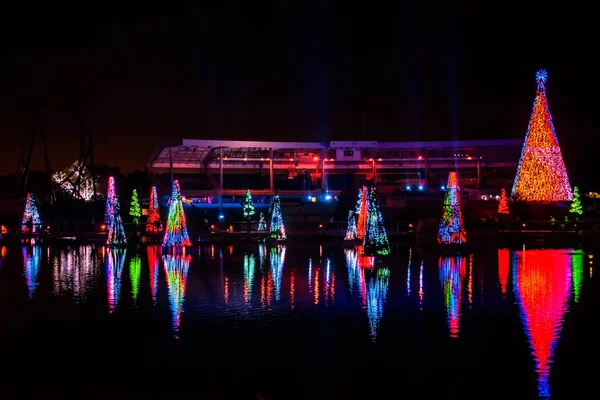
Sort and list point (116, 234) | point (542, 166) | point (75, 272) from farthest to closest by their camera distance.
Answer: point (542, 166), point (116, 234), point (75, 272)

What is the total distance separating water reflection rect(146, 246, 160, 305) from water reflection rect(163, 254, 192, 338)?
0.34 metres

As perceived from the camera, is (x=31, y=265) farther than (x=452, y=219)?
No

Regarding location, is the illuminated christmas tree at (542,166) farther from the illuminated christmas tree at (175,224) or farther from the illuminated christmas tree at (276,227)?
the illuminated christmas tree at (175,224)

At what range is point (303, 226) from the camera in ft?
151

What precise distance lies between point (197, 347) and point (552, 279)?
12.5 m

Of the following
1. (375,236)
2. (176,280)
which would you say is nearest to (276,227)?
(375,236)

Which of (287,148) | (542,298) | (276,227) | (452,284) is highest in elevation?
(287,148)

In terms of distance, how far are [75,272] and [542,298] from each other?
46.0 ft

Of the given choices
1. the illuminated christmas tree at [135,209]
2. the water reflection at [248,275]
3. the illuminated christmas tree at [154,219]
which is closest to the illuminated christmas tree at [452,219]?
the water reflection at [248,275]

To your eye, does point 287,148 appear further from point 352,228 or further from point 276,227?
point 352,228

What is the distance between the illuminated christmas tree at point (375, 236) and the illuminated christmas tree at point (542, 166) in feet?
53.3

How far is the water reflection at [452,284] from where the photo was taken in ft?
49.4

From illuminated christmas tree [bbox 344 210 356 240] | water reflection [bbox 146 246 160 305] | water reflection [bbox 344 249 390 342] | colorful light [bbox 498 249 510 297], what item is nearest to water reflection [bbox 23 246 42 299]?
water reflection [bbox 146 246 160 305]

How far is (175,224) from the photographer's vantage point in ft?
113
